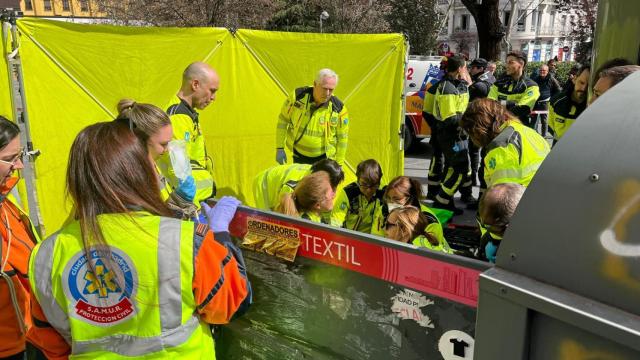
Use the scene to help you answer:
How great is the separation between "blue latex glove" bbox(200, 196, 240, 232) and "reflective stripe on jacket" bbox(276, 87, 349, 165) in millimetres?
2785

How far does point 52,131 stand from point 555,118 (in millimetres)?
5058

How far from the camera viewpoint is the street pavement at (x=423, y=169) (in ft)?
19.9

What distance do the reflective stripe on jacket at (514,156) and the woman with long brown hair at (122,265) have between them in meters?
2.09

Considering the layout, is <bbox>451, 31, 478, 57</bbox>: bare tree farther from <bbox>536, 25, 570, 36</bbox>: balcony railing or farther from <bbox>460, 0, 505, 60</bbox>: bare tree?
<bbox>460, 0, 505, 60</bbox>: bare tree

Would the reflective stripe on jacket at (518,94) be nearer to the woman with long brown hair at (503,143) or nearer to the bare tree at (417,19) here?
the woman with long brown hair at (503,143)

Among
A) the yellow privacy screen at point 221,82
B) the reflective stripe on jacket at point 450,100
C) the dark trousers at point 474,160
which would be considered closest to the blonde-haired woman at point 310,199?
the yellow privacy screen at point 221,82

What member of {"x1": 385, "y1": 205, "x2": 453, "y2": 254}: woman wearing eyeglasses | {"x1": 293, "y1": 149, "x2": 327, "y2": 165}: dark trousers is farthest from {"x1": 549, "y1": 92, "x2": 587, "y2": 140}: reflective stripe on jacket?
{"x1": 385, "y1": 205, "x2": 453, "y2": 254}: woman wearing eyeglasses

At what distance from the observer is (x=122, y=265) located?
144 centimetres

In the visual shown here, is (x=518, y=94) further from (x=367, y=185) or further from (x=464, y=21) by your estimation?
(x=464, y=21)

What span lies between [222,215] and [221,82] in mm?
3751

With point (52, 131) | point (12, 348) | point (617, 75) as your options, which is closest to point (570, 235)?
point (617, 75)

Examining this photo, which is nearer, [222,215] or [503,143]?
[222,215]

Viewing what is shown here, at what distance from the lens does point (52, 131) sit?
176 inches

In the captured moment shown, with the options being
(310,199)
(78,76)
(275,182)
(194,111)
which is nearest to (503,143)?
(310,199)
